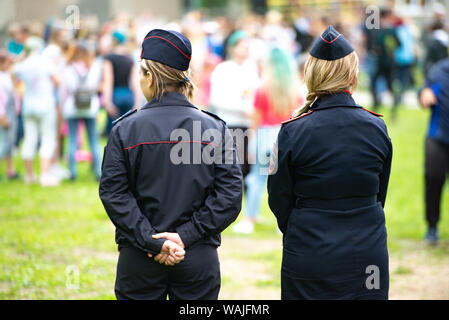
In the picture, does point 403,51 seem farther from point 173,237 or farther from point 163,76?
point 173,237

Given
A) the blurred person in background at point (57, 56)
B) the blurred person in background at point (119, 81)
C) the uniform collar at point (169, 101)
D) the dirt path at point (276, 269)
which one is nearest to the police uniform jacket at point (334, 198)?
the uniform collar at point (169, 101)

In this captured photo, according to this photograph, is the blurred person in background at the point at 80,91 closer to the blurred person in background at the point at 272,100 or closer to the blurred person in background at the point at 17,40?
the blurred person in background at the point at 17,40

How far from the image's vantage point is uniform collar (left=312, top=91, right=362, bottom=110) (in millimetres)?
3027

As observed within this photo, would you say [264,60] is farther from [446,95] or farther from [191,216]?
[191,216]

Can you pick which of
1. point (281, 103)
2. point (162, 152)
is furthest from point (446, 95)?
point (162, 152)

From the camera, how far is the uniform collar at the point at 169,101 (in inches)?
118


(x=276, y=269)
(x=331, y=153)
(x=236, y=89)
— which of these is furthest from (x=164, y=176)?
(x=236, y=89)

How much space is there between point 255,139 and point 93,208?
2.54 metres

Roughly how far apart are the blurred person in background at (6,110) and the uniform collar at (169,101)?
6.62m

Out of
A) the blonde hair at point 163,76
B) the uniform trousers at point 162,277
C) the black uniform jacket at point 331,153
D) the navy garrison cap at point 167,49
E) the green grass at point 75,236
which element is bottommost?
the green grass at point 75,236

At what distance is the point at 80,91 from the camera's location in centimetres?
895

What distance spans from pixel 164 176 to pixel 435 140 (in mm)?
4374

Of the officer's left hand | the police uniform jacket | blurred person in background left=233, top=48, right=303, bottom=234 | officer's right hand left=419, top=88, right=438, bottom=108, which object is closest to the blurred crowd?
blurred person in background left=233, top=48, right=303, bottom=234

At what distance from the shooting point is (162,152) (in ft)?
9.57
